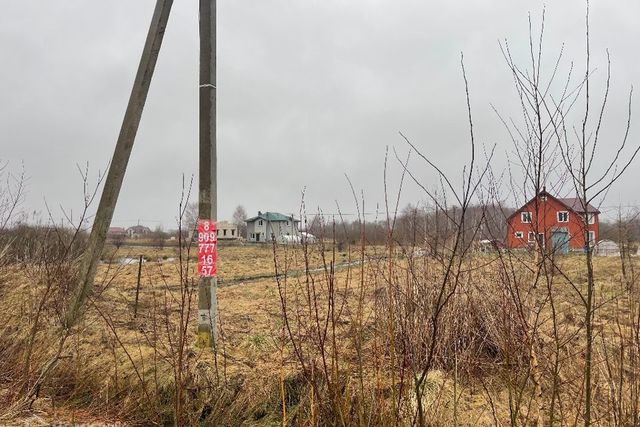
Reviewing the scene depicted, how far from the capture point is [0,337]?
447cm

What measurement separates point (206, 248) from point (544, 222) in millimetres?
2942

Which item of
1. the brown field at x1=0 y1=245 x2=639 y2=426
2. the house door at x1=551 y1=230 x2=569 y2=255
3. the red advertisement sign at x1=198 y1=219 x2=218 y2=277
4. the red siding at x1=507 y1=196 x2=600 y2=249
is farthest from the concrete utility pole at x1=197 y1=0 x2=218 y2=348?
the house door at x1=551 y1=230 x2=569 y2=255

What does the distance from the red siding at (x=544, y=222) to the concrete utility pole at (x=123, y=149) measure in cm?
409

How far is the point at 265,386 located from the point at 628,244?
10.4 ft

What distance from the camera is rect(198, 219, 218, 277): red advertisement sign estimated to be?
4258mm

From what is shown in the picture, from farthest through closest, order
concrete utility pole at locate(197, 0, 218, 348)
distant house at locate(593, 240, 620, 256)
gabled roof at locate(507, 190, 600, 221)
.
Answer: concrete utility pole at locate(197, 0, 218, 348) < distant house at locate(593, 240, 620, 256) < gabled roof at locate(507, 190, 600, 221)

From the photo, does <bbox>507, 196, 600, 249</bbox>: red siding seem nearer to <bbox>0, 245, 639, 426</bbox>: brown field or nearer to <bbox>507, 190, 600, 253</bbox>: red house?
<bbox>507, 190, 600, 253</bbox>: red house

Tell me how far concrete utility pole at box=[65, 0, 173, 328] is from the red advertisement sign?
1.44 meters

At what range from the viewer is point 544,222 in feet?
8.03

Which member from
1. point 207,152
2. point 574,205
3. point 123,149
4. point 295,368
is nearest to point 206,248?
point 207,152

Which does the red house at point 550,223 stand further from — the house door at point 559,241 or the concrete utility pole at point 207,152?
the concrete utility pole at point 207,152

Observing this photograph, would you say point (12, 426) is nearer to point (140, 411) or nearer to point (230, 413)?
point (140, 411)

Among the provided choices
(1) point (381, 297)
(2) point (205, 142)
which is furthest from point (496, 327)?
(2) point (205, 142)

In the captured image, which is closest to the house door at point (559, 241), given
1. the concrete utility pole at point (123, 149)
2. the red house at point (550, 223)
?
the red house at point (550, 223)
